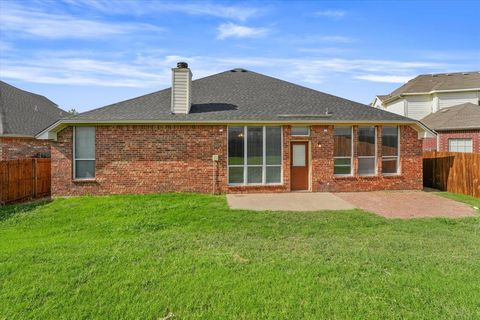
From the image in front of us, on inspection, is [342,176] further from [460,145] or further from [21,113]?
[21,113]

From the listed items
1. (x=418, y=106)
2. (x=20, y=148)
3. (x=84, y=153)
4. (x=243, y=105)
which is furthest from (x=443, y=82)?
(x=20, y=148)

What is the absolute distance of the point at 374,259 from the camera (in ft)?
16.6

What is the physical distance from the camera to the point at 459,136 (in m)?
18.6

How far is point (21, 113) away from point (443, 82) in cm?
3356

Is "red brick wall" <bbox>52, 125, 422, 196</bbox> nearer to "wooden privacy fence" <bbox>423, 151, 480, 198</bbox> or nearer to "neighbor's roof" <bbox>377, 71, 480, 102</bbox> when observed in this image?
"wooden privacy fence" <bbox>423, 151, 480, 198</bbox>

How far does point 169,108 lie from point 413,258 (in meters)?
9.97

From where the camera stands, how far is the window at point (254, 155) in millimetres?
11672

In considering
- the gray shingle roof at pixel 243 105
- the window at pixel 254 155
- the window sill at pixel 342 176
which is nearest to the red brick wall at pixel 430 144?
the gray shingle roof at pixel 243 105

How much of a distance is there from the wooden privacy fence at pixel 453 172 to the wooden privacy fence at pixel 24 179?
1724 cm

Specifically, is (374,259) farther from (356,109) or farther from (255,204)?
(356,109)

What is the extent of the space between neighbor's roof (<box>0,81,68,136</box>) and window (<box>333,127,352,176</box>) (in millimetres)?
15800

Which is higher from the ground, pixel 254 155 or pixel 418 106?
pixel 418 106

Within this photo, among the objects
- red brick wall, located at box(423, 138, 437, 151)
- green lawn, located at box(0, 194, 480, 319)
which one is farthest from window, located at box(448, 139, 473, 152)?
green lawn, located at box(0, 194, 480, 319)

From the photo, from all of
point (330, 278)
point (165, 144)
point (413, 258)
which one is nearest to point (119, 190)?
point (165, 144)
